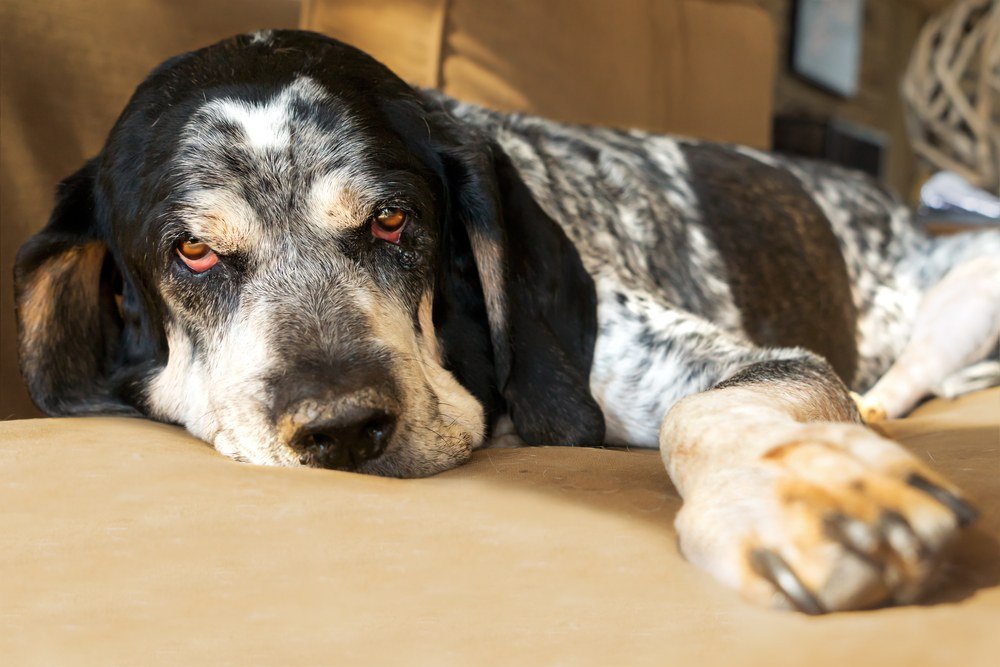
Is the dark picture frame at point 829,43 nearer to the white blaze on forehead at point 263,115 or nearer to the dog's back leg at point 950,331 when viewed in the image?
the dog's back leg at point 950,331

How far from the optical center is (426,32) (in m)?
2.92

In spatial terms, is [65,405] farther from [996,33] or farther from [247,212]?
[996,33]

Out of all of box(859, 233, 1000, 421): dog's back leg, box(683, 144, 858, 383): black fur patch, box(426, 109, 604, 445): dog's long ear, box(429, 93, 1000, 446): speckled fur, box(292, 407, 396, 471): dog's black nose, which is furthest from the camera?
box(683, 144, 858, 383): black fur patch

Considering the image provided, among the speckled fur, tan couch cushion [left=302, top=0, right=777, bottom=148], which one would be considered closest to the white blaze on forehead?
the speckled fur

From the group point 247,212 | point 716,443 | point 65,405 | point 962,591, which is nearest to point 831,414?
point 716,443

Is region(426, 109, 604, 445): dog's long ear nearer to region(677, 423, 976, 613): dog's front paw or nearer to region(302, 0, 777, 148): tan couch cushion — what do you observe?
region(677, 423, 976, 613): dog's front paw

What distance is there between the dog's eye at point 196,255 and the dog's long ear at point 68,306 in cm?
33

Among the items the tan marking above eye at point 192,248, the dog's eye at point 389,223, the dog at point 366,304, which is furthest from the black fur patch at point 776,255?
the tan marking above eye at point 192,248

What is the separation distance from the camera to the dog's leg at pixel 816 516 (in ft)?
2.90

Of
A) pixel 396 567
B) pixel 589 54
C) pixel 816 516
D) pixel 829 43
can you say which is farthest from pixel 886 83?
pixel 396 567

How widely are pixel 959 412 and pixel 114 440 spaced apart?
1.67 m

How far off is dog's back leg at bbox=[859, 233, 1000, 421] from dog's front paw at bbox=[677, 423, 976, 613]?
4.54 ft

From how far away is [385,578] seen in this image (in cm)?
→ 95

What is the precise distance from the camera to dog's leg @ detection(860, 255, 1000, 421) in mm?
2535
